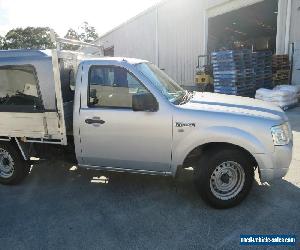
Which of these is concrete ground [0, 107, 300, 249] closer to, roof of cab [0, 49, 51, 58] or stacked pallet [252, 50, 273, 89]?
roof of cab [0, 49, 51, 58]

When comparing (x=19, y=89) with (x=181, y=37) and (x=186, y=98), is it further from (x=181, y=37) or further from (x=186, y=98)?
(x=181, y=37)

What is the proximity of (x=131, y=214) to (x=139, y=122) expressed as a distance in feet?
4.04

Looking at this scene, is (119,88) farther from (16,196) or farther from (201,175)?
(16,196)

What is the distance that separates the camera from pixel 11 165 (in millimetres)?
5441

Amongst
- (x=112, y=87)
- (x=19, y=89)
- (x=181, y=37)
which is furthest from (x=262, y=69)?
(x=19, y=89)

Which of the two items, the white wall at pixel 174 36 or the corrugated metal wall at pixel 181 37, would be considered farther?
the white wall at pixel 174 36

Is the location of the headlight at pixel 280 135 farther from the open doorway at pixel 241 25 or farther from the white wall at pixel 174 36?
the white wall at pixel 174 36

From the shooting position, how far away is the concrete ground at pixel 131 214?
3.75m

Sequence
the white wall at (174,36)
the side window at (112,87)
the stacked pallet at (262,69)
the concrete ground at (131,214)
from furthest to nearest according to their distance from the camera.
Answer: the white wall at (174,36) → the stacked pallet at (262,69) → the side window at (112,87) → the concrete ground at (131,214)

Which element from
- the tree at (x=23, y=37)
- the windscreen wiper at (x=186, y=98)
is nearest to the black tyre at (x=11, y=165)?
the windscreen wiper at (x=186, y=98)

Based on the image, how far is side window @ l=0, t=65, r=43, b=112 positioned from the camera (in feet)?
16.3

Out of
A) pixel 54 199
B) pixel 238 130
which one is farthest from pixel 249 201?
pixel 54 199

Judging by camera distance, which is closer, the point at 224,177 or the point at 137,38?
the point at 224,177

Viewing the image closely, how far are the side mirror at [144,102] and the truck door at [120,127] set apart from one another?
0.24 feet
